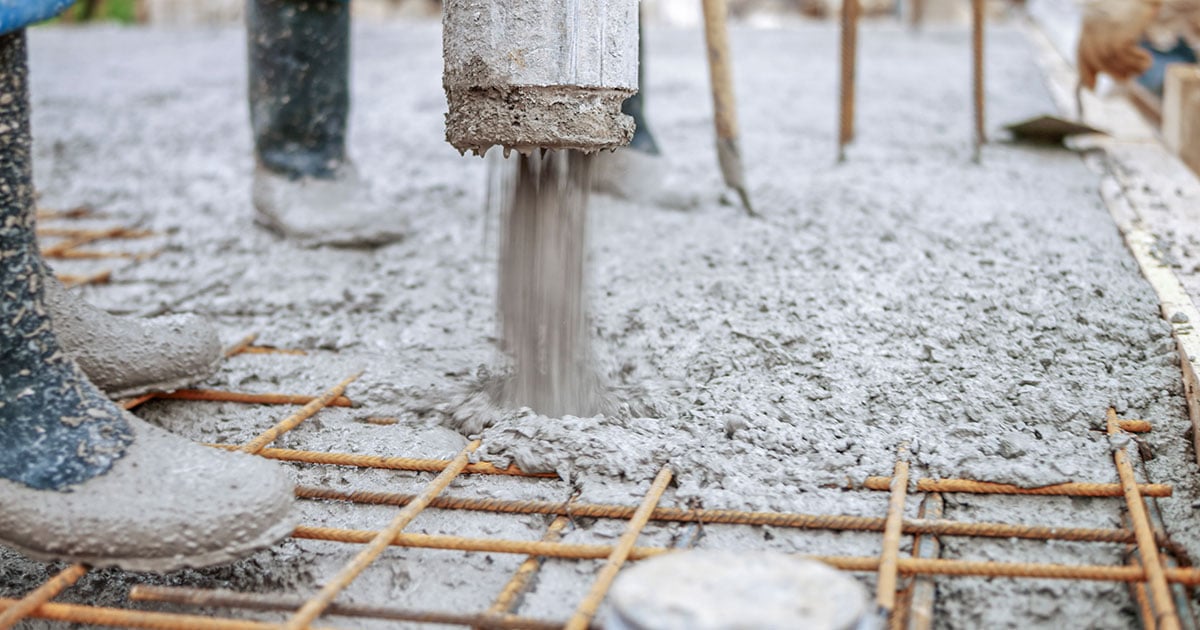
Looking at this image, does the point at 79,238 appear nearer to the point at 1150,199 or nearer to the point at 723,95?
the point at 723,95

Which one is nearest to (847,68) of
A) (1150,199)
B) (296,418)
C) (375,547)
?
(1150,199)

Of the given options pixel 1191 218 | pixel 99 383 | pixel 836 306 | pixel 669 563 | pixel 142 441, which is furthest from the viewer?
pixel 1191 218

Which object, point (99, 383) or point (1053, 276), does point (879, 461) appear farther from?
point (99, 383)

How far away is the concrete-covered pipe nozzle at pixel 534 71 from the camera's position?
4.60 ft

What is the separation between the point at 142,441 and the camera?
1.34m

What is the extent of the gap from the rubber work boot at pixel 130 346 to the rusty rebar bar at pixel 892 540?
44.7 inches

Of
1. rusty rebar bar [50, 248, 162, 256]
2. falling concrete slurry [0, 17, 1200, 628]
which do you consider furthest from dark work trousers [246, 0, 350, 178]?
rusty rebar bar [50, 248, 162, 256]

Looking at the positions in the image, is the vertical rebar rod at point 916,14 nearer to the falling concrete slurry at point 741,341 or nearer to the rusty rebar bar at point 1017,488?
the falling concrete slurry at point 741,341

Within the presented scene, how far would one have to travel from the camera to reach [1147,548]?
118 cm

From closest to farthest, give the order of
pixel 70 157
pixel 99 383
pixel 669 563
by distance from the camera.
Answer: pixel 669 563 → pixel 99 383 → pixel 70 157

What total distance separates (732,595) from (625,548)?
0.27m

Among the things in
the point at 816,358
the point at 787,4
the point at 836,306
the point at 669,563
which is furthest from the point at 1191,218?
the point at 787,4

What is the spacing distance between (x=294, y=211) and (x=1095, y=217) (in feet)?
5.89

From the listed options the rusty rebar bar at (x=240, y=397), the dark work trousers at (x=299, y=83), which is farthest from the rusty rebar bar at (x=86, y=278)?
the rusty rebar bar at (x=240, y=397)
